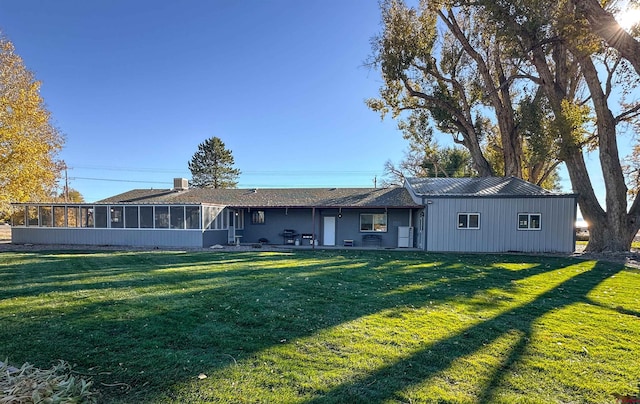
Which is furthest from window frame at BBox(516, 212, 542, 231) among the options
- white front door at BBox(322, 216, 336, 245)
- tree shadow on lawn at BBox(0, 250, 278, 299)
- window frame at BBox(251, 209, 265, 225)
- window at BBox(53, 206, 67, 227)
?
window at BBox(53, 206, 67, 227)

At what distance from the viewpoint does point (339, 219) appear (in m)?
18.6

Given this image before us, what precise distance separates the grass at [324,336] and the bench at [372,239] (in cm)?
980

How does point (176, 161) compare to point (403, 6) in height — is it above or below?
below

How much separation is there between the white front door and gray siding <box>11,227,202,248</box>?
662 cm

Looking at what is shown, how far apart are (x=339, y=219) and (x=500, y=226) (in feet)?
26.0

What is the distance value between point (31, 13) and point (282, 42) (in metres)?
10.1

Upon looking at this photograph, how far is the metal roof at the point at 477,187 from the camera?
15695mm

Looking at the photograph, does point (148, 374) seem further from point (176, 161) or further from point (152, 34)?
point (176, 161)

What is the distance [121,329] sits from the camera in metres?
4.27

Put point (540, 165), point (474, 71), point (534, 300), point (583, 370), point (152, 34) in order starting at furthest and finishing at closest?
point (540, 165)
point (474, 71)
point (152, 34)
point (534, 300)
point (583, 370)

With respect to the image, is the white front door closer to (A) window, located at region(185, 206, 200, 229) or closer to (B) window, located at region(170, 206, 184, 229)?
(A) window, located at region(185, 206, 200, 229)

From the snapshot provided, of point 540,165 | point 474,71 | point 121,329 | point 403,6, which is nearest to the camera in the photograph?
point 121,329

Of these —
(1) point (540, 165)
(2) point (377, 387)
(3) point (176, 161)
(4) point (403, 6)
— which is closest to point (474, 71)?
(4) point (403, 6)

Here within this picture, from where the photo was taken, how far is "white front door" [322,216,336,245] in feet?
60.9
